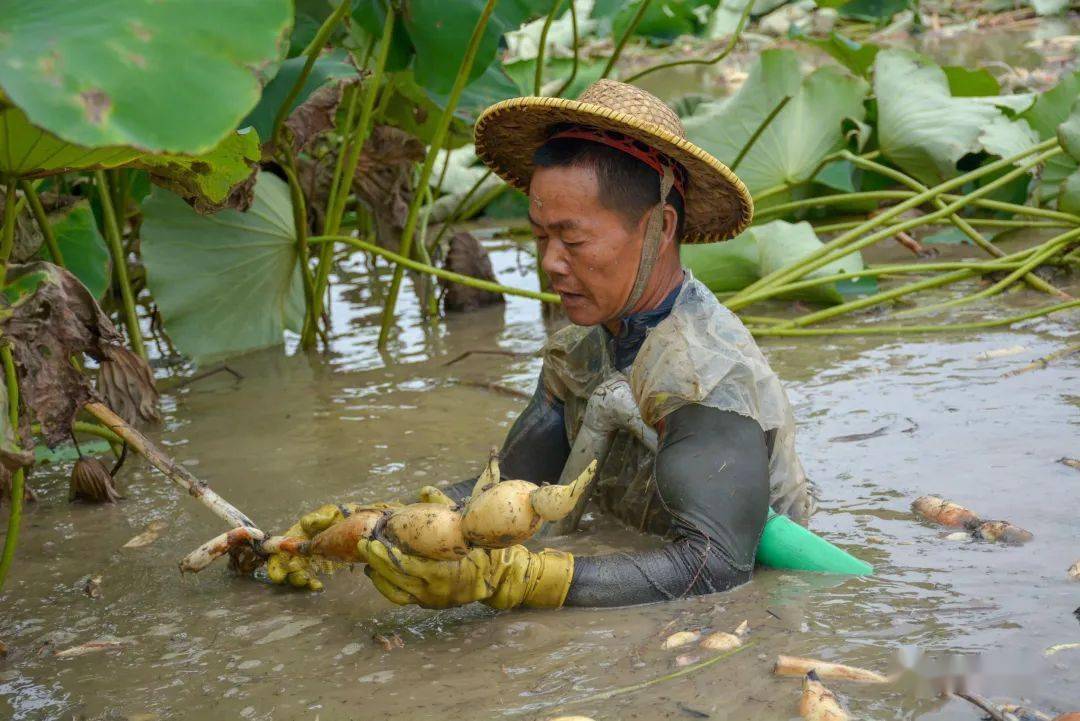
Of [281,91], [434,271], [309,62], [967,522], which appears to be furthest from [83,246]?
[967,522]

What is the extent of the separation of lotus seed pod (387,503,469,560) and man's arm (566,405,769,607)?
1.01 feet

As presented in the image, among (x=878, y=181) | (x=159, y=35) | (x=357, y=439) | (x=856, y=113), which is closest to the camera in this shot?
(x=159, y=35)

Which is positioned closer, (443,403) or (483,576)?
(483,576)

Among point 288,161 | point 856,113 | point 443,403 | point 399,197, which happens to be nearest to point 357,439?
point 443,403

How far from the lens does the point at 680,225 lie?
2.48 meters

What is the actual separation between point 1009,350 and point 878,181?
2062mm

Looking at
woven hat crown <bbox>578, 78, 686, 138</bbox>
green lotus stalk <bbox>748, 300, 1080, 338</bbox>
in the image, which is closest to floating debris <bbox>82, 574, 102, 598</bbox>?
woven hat crown <bbox>578, 78, 686, 138</bbox>

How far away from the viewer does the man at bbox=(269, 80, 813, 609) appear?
2.15 meters

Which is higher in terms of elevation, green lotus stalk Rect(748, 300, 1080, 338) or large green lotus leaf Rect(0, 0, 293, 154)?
large green lotus leaf Rect(0, 0, 293, 154)

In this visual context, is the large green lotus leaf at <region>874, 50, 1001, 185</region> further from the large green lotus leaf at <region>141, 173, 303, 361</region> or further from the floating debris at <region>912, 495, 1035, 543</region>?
the floating debris at <region>912, 495, 1035, 543</region>

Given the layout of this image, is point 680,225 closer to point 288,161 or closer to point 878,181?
point 288,161

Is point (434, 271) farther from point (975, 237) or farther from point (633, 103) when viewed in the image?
point (975, 237)

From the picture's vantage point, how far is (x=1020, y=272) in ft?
13.8

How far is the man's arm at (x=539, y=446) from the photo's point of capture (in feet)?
8.84
